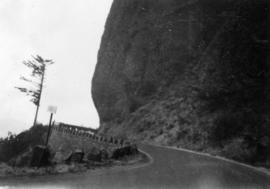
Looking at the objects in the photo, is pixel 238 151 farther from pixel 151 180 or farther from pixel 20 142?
pixel 20 142

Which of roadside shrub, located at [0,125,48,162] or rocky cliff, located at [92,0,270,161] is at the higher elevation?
rocky cliff, located at [92,0,270,161]

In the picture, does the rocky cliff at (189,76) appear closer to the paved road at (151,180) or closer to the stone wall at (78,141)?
the stone wall at (78,141)

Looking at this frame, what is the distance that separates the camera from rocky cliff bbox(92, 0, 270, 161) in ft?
98.2

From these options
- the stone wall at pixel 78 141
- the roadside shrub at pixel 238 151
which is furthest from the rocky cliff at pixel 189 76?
the stone wall at pixel 78 141

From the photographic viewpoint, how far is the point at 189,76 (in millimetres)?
41000

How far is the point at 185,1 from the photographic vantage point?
48688mm

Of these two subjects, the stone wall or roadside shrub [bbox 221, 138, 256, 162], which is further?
the stone wall

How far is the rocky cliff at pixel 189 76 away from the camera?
98.2 feet

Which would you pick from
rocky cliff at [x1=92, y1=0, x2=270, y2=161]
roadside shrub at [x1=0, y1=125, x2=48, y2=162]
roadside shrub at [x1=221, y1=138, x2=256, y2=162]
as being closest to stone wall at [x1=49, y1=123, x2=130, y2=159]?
roadside shrub at [x1=0, y1=125, x2=48, y2=162]

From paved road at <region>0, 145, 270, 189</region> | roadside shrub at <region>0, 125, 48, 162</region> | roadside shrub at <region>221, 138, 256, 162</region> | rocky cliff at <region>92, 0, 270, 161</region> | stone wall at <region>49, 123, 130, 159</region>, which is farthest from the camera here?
roadside shrub at <region>0, 125, 48, 162</region>

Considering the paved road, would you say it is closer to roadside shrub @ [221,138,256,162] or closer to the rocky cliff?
roadside shrub @ [221,138,256,162]

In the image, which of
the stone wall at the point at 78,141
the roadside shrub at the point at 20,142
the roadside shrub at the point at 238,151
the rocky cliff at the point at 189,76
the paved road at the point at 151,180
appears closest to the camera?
the paved road at the point at 151,180

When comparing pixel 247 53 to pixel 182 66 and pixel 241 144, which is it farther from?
pixel 241 144

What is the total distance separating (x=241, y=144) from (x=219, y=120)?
4635 millimetres
